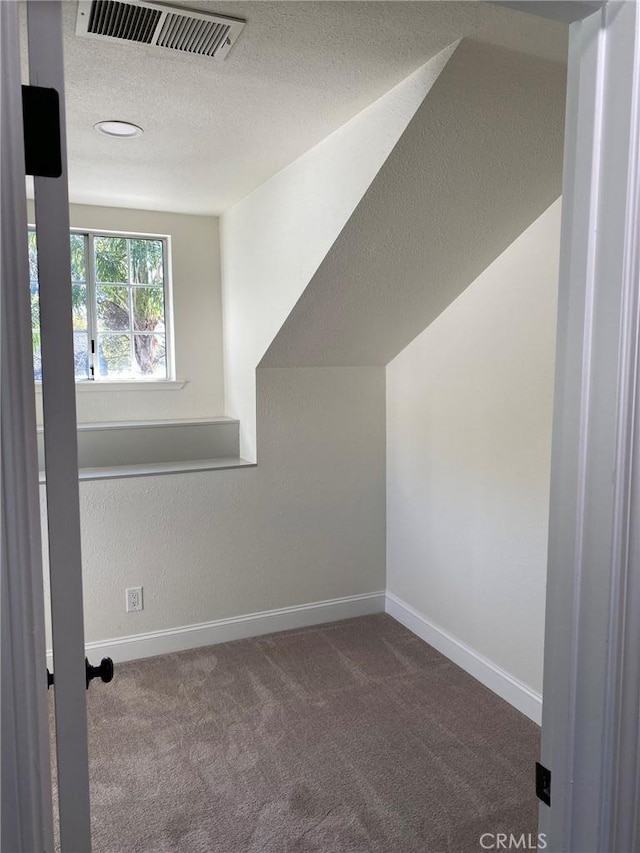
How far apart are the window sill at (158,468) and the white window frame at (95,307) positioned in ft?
1.80

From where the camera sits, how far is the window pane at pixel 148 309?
11.9ft

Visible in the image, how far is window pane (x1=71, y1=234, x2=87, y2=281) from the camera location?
135 inches

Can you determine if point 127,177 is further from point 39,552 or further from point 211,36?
point 39,552

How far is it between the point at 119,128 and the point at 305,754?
2.36 m

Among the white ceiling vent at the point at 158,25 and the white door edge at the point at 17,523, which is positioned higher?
the white ceiling vent at the point at 158,25

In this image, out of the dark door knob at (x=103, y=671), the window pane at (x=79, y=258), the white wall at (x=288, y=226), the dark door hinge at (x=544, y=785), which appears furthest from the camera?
the window pane at (x=79, y=258)

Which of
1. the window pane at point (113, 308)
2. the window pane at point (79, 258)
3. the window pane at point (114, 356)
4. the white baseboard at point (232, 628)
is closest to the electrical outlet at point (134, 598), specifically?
the white baseboard at point (232, 628)

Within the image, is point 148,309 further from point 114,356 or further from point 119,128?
point 119,128

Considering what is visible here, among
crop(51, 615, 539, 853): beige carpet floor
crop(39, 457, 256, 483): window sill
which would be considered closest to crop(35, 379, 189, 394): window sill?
crop(39, 457, 256, 483): window sill

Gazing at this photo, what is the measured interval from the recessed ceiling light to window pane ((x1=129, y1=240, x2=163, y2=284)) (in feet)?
4.26

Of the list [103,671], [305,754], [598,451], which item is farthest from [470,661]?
[103,671]

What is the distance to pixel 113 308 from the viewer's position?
3564 mm

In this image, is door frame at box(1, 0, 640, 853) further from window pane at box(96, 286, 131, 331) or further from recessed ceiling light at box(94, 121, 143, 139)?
window pane at box(96, 286, 131, 331)

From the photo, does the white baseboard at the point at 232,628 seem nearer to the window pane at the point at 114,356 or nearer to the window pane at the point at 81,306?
the window pane at the point at 114,356
